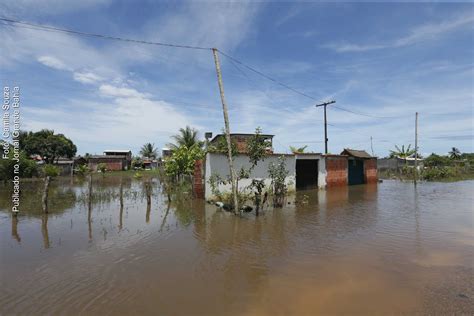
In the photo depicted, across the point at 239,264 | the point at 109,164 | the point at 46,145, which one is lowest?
the point at 239,264

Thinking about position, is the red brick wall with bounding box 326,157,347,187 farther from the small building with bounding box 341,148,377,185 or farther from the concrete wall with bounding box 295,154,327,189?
the small building with bounding box 341,148,377,185

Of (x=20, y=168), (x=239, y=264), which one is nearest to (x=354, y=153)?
(x=239, y=264)

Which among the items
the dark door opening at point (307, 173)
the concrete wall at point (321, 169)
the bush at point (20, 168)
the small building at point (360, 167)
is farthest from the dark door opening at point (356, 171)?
the bush at point (20, 168)

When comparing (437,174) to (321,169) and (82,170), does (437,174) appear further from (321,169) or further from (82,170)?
(82,170)

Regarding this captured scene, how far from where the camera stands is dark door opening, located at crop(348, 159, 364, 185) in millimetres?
27375

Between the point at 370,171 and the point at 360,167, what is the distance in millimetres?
1399

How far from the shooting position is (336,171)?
2533 centimetres

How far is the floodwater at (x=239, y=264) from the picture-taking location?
17.5 feet

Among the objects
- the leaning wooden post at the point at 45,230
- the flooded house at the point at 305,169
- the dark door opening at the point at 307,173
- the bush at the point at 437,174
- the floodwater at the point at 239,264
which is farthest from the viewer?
the bush at the point at 437,174

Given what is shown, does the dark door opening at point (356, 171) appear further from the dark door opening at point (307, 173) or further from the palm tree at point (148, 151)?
the palm tree at point (148, 151)

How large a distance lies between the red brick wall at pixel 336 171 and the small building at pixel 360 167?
1036 mm

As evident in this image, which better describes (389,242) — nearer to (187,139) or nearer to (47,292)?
(47,292)

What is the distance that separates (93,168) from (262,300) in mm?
56050

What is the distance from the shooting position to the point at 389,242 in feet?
29.2
